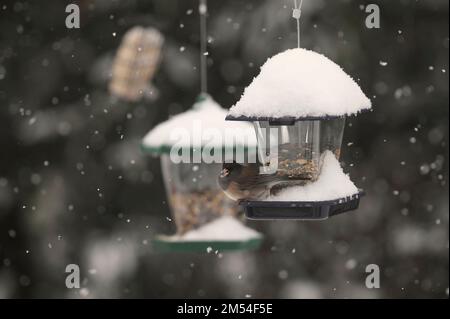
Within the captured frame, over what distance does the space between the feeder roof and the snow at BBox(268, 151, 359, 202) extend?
0.90 meters

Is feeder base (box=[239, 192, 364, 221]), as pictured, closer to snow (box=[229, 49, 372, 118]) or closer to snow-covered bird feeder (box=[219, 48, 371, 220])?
snow-covered bird feeder (box=[219, 48, 371, 220])

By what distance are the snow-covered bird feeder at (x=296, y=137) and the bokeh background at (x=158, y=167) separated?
420 centimetres

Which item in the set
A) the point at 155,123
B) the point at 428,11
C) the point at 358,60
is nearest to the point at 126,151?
the point at 155,123

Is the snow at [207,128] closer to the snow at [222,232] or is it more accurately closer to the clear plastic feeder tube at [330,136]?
the snow at [222,232]

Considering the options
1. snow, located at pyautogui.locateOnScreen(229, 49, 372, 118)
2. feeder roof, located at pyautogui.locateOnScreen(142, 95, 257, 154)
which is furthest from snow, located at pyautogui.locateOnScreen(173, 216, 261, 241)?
snow, located at pyautogui.locateOnScreen(229, 49, 372, 118)

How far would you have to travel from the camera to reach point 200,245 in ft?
19.1

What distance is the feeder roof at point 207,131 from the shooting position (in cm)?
549

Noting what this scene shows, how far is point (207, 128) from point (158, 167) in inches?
148

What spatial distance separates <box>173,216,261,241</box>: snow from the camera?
5.82 meters

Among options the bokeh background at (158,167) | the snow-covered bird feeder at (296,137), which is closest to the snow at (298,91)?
the snow-covered bird feeder at (296,137)

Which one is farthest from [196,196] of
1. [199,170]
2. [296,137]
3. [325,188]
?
[325,188]

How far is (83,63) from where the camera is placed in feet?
29.9

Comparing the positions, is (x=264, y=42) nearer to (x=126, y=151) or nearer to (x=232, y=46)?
(x=232, y=46)

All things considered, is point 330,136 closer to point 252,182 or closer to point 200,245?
point 252,182
